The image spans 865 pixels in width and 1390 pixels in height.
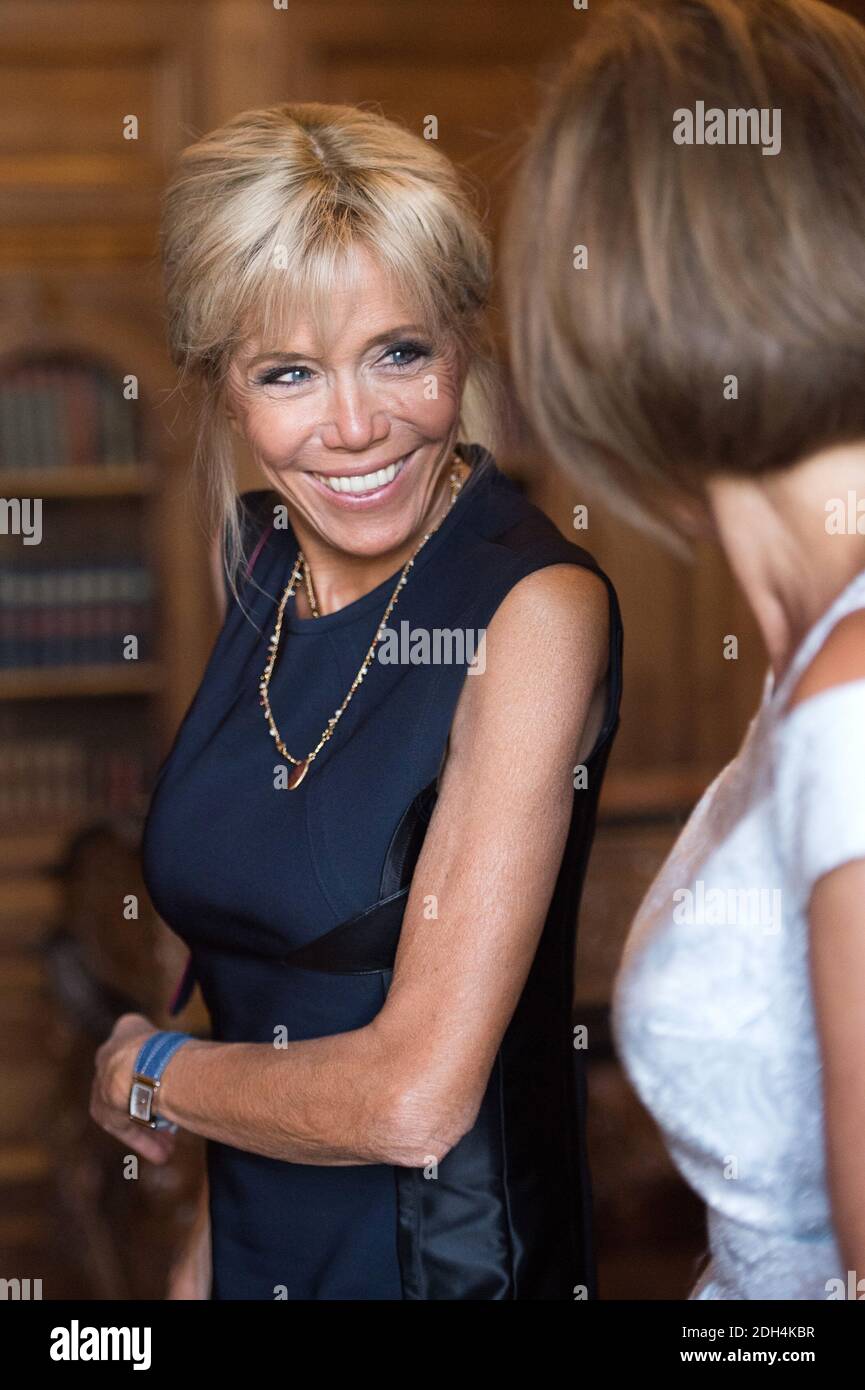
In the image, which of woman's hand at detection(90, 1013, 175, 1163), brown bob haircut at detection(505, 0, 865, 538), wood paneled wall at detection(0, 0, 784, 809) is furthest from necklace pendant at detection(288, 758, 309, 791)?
wood paneled wall at detection(0, 0, 784, 809)

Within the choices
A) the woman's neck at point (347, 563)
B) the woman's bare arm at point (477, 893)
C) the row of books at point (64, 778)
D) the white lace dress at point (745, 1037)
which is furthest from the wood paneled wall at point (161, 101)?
the white lace dress at point (745, 1037)

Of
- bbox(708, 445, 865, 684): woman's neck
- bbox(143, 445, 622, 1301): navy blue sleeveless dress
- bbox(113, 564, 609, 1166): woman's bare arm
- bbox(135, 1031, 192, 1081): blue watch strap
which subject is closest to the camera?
bbox(708, 445, 865, 684): woman's neck

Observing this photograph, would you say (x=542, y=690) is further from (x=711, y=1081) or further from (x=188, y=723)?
(x=188, y=723)

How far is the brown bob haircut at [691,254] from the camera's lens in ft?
3.00

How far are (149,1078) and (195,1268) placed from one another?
284 millimetres

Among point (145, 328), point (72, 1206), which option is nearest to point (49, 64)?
point (145, 328)

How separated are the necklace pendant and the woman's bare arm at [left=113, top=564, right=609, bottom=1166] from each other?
19 centimetres

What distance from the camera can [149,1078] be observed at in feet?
4.86

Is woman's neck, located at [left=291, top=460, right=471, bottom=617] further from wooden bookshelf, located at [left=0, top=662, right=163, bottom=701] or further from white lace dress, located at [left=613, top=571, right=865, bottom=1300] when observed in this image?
wooden bookshelf, located at [left=0, top=662, right=163, bottom=701]

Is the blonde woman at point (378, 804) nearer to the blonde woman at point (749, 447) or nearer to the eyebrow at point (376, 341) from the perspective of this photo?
the eyebrow at point (376, 341)

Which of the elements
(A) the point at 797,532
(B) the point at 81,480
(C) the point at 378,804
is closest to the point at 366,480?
(C) the point at 378,804

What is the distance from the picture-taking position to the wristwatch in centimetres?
148

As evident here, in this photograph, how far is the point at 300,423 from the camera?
1455mm

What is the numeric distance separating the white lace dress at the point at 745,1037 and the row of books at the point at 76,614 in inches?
134
